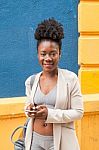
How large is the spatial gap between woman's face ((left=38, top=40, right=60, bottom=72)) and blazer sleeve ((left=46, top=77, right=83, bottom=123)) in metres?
0.22

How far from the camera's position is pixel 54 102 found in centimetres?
302

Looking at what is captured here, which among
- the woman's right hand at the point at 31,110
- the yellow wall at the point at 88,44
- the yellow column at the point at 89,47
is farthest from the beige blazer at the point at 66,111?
the yellow wall at the point at 88,44

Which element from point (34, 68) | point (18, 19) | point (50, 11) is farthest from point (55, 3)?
point (34, 68)

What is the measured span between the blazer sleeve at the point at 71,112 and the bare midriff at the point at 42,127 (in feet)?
0.34

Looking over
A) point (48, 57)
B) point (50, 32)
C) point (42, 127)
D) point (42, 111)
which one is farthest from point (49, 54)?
point (42, 127)

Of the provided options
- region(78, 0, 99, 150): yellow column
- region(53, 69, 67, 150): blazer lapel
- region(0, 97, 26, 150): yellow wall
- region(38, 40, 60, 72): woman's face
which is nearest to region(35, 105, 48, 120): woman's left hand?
region(53, 69, 67, 150): blazer lapel

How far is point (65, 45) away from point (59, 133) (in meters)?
2.21

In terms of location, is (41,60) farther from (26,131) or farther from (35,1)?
(35,1)

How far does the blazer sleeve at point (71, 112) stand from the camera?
9.68ft

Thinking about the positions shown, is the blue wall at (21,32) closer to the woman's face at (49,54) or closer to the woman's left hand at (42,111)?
the woman's face at (49,54)

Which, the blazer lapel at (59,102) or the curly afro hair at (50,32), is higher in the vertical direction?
the curly afro hair at (50,32)

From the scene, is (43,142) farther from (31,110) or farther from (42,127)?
(31,110)

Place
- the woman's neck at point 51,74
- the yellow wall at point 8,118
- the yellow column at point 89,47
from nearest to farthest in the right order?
the woman's neck at point 51,74 → the yellow wall at point 8,118 → the yellow column at point 89,47

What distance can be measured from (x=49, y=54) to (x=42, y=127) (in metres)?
0.58
